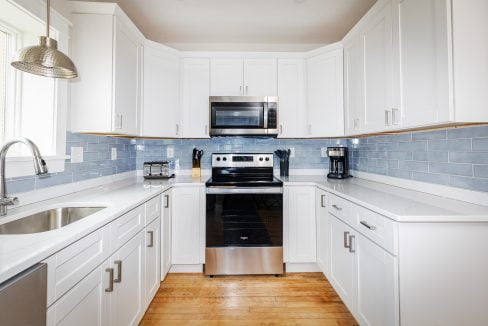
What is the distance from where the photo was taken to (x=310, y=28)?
2.61 meters

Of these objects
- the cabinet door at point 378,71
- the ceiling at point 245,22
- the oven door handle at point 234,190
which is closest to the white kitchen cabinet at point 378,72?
the cabinet door at point 378,71

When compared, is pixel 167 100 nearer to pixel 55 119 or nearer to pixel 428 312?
pixel 55 119

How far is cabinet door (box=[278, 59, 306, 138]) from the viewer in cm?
266

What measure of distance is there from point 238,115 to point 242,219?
1066 mm

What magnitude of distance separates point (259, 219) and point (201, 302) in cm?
86

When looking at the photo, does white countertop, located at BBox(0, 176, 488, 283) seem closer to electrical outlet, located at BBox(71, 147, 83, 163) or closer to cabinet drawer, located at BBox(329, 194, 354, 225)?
cabinet drawer, located at BBox(329, 194, 354, 225)

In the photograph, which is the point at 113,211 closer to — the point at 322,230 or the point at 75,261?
the point at 75,261

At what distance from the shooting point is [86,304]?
998mm

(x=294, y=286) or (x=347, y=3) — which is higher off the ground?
(x=347, y=3)

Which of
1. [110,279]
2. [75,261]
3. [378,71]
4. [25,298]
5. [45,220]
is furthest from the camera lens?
[378,71]

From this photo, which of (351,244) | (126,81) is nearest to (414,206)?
(351,244)

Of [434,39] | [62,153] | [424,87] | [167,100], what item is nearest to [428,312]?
[424,87]

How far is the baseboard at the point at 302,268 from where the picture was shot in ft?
8.13

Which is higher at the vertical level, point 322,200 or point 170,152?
point 170,152
